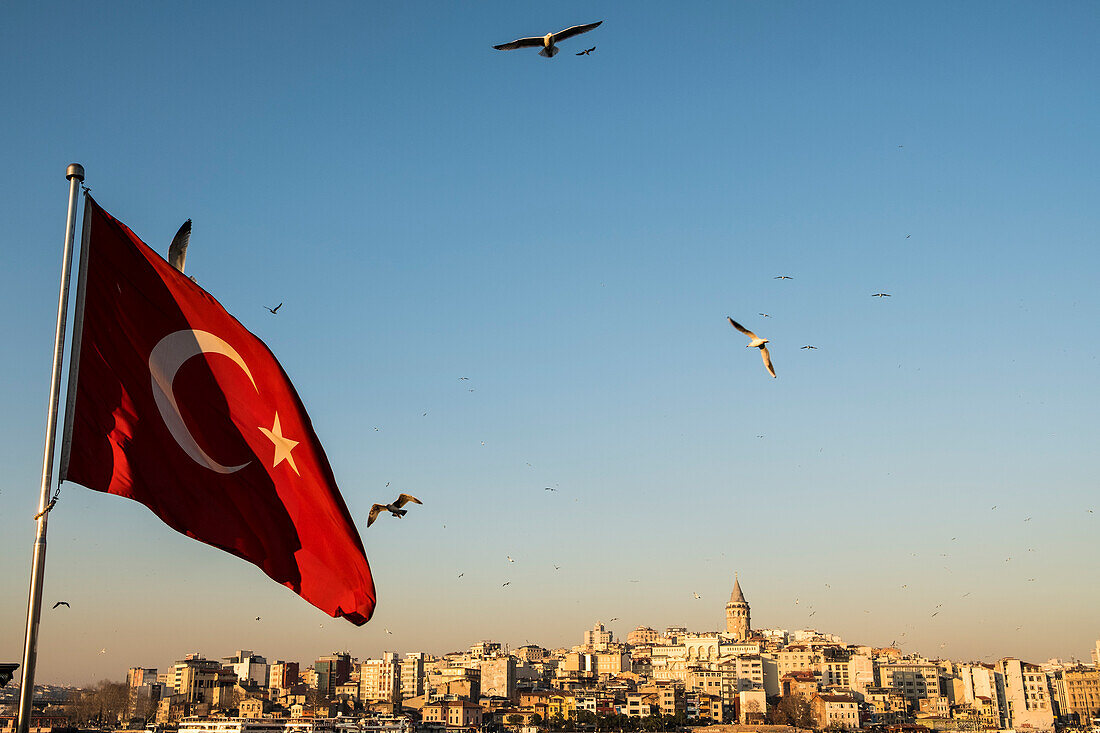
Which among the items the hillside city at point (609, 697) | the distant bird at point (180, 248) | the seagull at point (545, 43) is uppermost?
the seagull at point (545, 43)

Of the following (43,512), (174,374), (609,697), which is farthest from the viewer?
(609,697)

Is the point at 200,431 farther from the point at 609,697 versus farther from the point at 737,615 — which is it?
the point at 737,615

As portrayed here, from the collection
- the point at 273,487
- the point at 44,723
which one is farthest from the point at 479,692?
the point at 273,487

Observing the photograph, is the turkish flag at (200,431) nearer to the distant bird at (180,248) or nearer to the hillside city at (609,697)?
the distant bird at (180,248)

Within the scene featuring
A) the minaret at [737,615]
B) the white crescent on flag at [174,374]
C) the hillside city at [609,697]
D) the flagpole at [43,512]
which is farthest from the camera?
the minaret at [737,615]

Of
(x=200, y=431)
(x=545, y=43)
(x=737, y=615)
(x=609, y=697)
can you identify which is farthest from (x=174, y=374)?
(x=737, y=615)

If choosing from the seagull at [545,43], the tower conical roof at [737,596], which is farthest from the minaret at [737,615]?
the seagull at [545,43]
